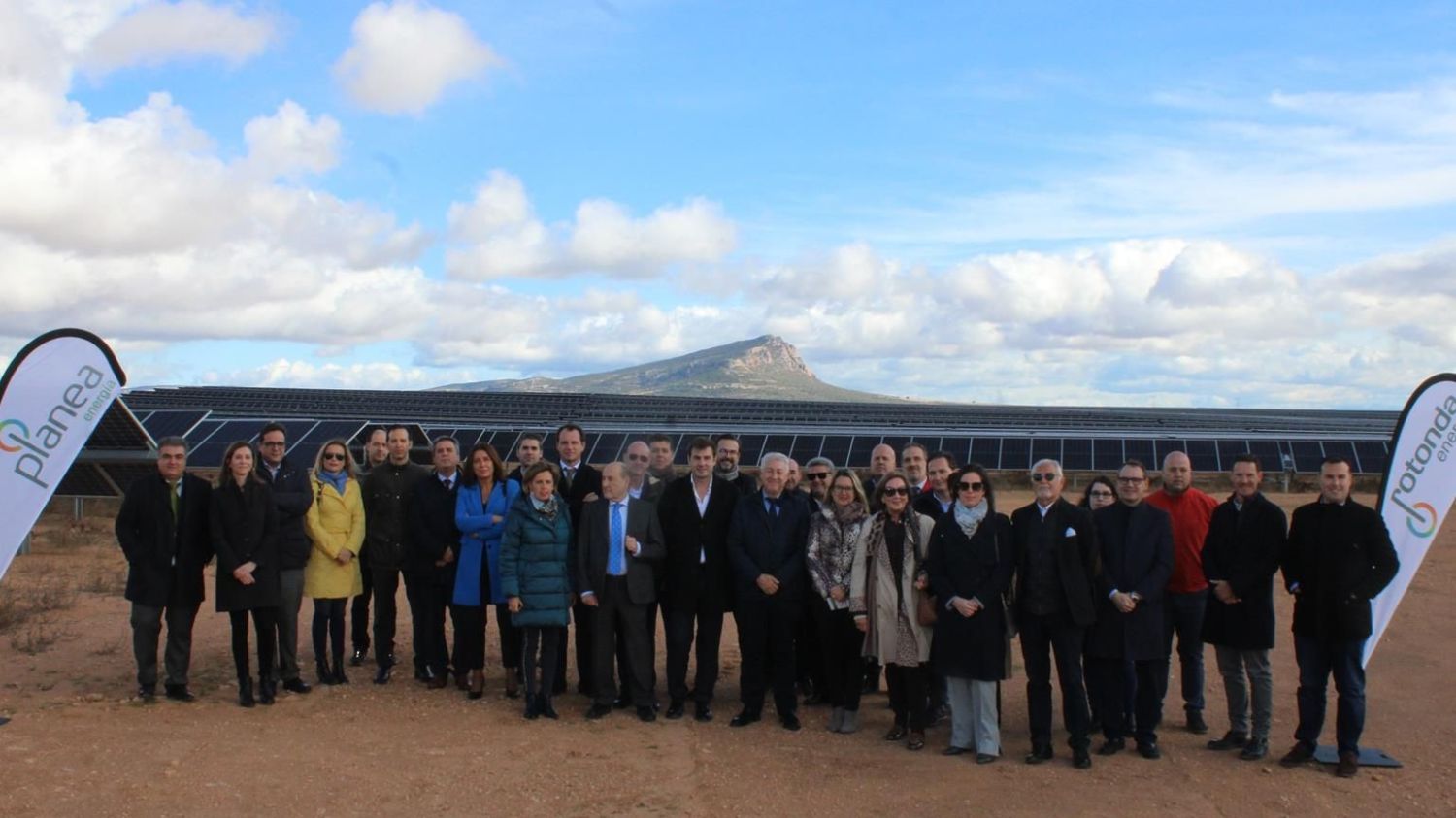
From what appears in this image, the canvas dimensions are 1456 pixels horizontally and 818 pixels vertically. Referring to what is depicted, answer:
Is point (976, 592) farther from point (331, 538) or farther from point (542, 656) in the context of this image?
point (331, 538)

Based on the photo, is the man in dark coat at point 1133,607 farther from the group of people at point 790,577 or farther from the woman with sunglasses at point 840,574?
the woman with sunglasses at point 840,574

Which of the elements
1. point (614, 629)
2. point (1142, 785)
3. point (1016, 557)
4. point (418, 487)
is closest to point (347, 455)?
point (418, 487)

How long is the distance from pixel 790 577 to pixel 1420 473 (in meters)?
4.56

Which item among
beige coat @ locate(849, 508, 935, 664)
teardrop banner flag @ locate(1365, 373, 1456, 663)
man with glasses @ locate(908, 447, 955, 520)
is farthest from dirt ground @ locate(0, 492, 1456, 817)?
man with glasses @ locate(908, 447, 955, 520)

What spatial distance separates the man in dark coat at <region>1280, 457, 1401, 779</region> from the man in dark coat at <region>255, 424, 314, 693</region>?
675cm

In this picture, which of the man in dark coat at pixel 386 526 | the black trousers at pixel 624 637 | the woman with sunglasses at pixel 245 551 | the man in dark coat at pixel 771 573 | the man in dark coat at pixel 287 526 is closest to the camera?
the man in dark coat at pixel 771 573

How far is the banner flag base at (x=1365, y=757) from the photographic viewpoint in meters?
7.05

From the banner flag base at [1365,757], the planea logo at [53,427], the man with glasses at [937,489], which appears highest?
the planea logo at [53,427]

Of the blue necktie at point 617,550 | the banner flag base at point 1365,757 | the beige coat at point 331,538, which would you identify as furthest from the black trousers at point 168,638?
the banner flag base at point 1365,757

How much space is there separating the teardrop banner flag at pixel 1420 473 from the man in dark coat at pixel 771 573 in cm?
408

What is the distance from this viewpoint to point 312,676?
30.1 ft

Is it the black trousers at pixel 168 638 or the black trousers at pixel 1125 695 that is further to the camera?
the black trousers at pixel 168 638

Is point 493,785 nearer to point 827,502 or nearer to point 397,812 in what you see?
point 397,812

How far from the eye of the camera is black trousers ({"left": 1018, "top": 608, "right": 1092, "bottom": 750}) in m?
7.00
